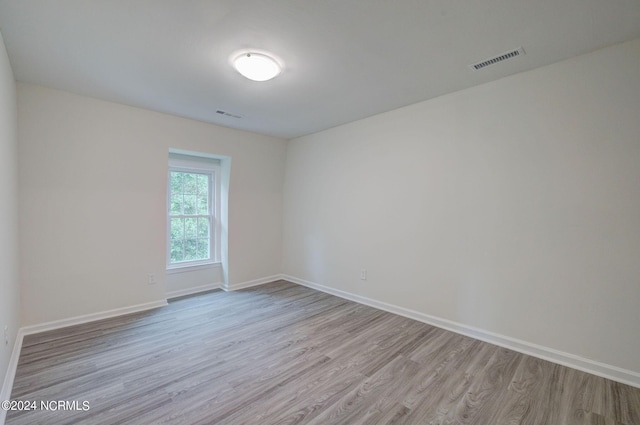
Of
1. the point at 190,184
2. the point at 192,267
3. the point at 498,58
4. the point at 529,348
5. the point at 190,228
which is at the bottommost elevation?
the point at 529,348

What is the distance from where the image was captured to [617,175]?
7.12ft

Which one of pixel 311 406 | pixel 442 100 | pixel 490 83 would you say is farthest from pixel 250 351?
pixel 490 83

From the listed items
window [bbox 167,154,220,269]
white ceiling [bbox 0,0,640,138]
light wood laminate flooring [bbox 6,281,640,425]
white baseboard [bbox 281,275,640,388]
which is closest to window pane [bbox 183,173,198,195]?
window [bbox 167,154,220,269]

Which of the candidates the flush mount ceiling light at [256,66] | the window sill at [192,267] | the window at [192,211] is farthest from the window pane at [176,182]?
the flush mount ceiling light at [256,66]

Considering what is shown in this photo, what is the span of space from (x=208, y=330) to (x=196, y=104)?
8.84ft

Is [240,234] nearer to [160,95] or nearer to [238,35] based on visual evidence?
[160,95]

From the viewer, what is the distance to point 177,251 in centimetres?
432

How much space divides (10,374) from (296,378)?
221cm

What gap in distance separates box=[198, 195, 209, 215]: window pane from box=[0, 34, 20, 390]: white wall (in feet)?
6.96

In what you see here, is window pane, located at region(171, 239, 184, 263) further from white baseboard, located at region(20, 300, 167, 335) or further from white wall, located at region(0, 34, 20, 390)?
white wall, located at region(0, 34, 20, 390)

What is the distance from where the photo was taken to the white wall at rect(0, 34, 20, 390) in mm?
1995

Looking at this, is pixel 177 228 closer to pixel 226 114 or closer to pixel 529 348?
pixel 226 114

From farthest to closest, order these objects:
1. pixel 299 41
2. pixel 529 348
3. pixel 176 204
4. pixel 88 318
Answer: pixel 176 204 → pixel 88 318 → pixel 529 348 → pixel 299 41

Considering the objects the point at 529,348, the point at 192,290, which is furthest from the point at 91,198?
the point at 529,348
